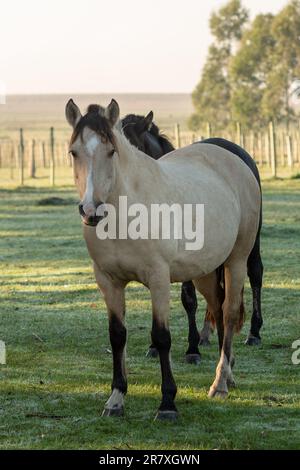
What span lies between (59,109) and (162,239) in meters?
141

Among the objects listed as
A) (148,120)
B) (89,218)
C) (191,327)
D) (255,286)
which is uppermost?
(148,120)

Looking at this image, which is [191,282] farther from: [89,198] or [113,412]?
[89,198]

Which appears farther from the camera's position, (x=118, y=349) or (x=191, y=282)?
(x=191, y=282)

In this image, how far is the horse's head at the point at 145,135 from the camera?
9117mm

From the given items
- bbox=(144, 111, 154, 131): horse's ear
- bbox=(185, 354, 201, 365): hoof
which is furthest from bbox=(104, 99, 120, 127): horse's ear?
bbox=(185, 354, 201, 365): hoof

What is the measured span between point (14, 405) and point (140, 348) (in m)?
2.30

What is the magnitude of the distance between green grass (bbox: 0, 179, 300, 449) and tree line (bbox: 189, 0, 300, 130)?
4644 cm

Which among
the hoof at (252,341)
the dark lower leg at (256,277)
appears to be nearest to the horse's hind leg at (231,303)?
the hoof at (252,341)

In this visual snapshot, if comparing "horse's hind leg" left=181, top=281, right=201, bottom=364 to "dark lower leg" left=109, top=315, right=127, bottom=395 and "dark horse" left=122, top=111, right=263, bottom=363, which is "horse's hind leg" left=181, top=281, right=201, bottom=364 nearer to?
"dark horse" left=122, top=111, right=263, bottom=363

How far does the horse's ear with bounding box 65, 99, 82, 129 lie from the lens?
21.1ft

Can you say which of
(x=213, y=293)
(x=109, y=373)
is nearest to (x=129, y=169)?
(x=213, y=293)

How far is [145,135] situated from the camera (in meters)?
9.38

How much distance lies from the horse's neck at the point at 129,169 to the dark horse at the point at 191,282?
1818mm

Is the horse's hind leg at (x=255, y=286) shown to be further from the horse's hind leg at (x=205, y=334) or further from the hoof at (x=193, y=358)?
the hoof at (x=193, y=358)
